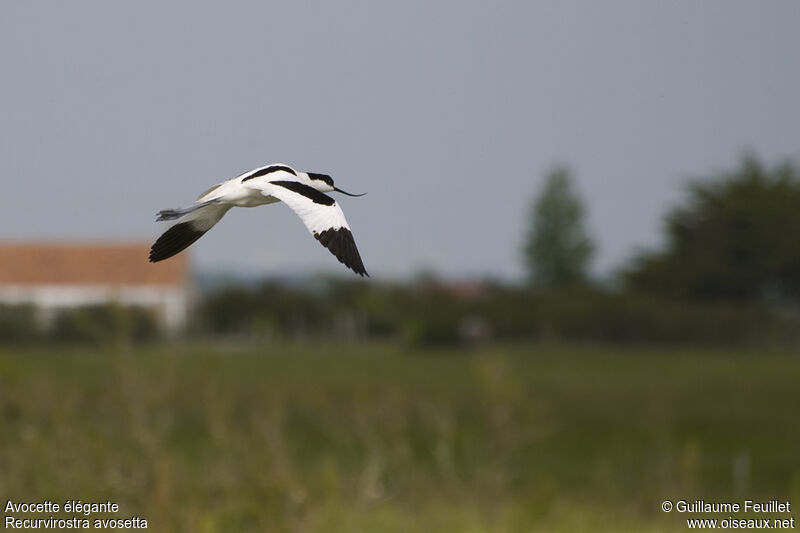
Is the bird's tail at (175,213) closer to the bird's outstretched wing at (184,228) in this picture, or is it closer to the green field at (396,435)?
the bird's outstretched wing at (184,228)

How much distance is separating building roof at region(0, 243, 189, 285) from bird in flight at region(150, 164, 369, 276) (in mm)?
280

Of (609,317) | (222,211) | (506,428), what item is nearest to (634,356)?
(609,317)

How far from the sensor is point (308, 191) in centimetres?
141

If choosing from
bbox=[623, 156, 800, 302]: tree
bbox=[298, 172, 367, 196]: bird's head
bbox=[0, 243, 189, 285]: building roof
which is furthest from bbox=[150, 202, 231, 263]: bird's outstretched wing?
bbox=[623, 156, 800, 302]: tree

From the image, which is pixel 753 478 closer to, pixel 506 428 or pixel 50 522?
pixel 506 428

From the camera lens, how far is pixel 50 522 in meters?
10.6

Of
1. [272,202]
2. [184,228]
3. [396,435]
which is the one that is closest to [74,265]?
[184,228]

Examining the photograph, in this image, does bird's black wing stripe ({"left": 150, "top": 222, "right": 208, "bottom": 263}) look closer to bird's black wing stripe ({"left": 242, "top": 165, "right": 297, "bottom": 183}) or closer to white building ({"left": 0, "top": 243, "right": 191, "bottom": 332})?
bird's black wing stripe ({"left": 242, "top": 165, "right": 297, "bottom": 183})

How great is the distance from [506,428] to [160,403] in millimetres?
5270

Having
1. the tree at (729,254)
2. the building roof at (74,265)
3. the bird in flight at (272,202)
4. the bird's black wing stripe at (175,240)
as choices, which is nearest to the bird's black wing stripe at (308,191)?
the bird in flight at (272,202)

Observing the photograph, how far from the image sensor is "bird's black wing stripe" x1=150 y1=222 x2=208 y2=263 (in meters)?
1.45

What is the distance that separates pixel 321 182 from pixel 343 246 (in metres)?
0.09

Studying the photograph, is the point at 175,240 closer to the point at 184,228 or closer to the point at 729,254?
the point at 184,228

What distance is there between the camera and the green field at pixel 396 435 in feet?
30.6
